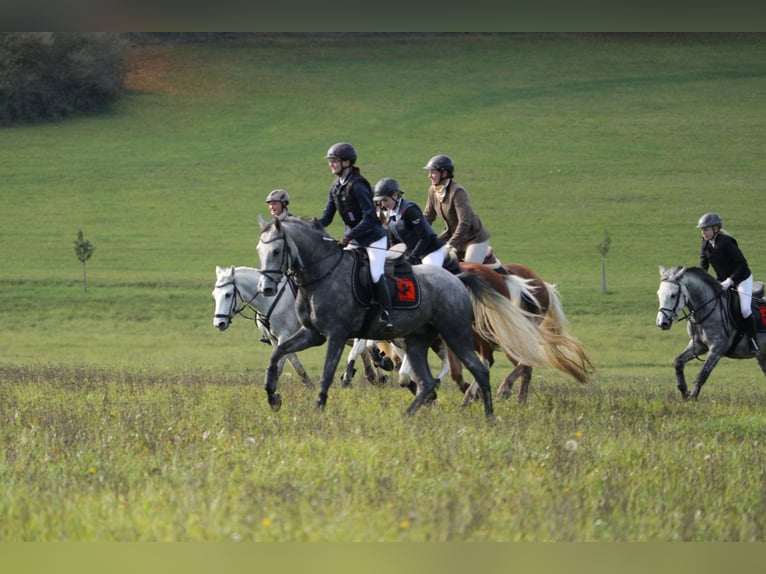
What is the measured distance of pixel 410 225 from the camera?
36.1ft

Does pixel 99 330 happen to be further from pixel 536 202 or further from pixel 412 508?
pixel 412 508

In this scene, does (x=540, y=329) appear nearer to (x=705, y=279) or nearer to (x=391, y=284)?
(x=391, y=284)

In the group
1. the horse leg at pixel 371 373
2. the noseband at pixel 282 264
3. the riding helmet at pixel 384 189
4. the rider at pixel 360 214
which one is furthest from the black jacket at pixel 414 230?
the horse leg at pixel 371 373

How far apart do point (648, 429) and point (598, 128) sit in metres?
43.1

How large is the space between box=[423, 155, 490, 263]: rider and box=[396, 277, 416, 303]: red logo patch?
5.28ft

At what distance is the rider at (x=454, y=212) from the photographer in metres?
11.6

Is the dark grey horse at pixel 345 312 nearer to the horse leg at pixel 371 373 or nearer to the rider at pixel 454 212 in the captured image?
the rider at pixel 454 212

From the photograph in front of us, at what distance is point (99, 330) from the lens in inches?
1226

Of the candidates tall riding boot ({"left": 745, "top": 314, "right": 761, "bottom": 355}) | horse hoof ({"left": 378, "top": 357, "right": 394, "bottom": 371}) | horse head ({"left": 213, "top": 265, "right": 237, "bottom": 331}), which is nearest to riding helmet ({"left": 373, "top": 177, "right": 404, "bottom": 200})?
horse head ({"left": 213, "top": 265, "right": 237, "bottom": 331})

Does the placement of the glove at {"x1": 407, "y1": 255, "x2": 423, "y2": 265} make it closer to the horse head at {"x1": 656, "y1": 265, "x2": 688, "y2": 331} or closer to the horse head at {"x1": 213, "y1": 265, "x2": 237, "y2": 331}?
the horse head at {"x1": 213, "y1": 265, "x2": 237, "y2": 331}

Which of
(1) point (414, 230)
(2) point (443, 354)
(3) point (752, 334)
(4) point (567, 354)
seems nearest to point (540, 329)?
(4) point (567, 354)

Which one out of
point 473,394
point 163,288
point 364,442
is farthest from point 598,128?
point 364,442

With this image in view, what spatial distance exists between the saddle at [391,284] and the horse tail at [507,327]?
97 centimetres

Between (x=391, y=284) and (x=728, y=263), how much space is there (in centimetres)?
589
